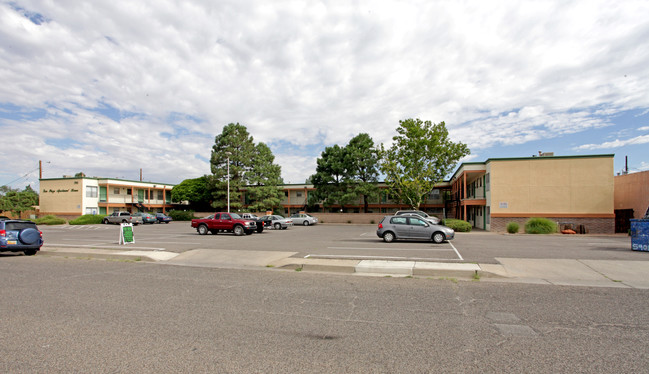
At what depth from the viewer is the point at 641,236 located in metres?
14.8

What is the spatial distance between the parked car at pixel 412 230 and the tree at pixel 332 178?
27533mm

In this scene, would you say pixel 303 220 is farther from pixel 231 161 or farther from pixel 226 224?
pixel 226 224

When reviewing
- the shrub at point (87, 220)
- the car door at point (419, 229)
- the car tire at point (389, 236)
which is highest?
the car door at point (419, 229)

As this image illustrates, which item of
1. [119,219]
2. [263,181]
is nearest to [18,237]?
[119,219]

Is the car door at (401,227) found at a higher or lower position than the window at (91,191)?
lower

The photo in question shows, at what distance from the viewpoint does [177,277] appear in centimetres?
977

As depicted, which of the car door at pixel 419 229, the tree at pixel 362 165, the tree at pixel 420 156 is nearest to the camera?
the car door at pixel 419 229

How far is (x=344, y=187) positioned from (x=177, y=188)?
3034 centimetres

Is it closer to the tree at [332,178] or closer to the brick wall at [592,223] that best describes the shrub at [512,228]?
the brick wall at [592,223]

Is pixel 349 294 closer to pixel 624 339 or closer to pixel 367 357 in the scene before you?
pixel 367 357

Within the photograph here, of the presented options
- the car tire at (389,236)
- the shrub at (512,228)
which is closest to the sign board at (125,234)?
the car tire at (389,236)

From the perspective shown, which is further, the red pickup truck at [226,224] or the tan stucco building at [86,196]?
the tan stucco building at [86,196]

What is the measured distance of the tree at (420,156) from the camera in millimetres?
37250

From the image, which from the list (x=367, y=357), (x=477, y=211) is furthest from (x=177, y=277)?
(x=477, y=211)
